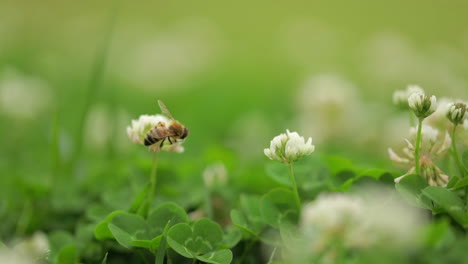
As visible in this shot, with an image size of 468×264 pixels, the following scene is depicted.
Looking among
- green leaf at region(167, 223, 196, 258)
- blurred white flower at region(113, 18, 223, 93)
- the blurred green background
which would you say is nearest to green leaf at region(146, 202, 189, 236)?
green leaf at region(167, 223, 196, 258)

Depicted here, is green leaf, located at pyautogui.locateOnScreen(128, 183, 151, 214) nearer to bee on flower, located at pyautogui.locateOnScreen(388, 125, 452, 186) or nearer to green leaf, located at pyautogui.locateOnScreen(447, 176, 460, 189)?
bee on flower, located at pyautogui.locateOnScreen(388, 125, 452, 186)

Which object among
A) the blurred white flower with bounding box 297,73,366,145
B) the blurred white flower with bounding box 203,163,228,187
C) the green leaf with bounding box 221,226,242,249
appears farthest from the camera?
the blurred white flower with bounding box 297,73,366,145

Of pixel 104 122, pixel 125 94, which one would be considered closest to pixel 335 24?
pixel 125 94

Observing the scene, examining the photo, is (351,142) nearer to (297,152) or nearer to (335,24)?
(297,152)

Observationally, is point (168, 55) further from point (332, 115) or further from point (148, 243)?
point (148, 243)

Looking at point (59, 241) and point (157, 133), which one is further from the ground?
point (157, 133)

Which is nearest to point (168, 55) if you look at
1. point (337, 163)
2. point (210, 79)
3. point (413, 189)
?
point (210, 79)
